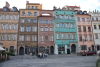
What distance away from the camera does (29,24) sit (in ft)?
113

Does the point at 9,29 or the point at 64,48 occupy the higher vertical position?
the point at 9,29

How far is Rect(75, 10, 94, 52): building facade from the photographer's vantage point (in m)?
35.8

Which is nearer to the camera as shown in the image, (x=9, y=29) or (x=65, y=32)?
(x=9, y=29)

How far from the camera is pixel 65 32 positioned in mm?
35250

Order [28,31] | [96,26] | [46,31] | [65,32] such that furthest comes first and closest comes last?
[96,26]
[65,32]
[46,31]
[28,31]

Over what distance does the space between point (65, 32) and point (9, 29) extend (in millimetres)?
18815

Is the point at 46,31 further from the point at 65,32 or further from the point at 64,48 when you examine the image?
the point at 64,48

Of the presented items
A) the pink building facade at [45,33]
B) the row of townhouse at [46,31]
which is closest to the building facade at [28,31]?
the row of townhouse at [46,31]

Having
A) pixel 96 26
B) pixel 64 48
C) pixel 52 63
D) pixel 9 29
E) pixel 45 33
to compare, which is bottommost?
pixel 64 48

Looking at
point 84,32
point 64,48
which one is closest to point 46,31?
point 64,48

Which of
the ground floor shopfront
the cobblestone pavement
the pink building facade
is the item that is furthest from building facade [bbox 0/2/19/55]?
the cobblestone pavement

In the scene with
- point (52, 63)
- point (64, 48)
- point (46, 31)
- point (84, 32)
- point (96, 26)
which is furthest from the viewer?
point (96, 26)

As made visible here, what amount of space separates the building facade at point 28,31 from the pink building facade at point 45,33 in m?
1.34

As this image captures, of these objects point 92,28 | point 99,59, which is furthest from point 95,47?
point 99,59
